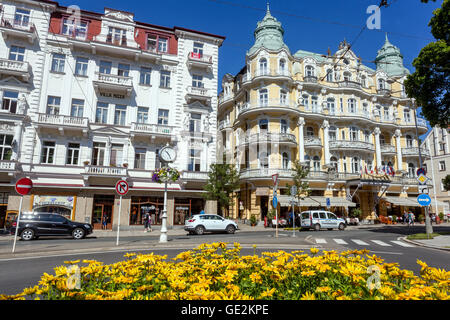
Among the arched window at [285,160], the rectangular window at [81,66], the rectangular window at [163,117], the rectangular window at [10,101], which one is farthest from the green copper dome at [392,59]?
the rectangular window at [10,101]

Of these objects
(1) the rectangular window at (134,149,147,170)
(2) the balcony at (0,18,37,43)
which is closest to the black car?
(1) the rectangular window at (134,149,147,170)

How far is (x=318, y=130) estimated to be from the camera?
34.6 metres

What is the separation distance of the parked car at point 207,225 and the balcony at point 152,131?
9103mm

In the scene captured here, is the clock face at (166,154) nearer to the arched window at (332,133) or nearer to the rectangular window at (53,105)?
the rectangular window at (53,105)

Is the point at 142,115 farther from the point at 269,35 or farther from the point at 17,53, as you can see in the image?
the point at 269,35

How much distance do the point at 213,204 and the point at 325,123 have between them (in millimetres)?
18943

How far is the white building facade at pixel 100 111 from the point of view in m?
22.0

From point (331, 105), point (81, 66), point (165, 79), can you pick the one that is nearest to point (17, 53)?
point (81, 66)

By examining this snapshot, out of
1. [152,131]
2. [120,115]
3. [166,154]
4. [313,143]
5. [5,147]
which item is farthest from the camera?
[313,143]

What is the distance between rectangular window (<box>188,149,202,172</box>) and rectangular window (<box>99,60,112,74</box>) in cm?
1115

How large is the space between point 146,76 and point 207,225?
16494 millimetres

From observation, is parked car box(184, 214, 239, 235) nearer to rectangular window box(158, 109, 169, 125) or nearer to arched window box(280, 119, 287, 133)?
rectangular window box(158, 109, 169, 125)

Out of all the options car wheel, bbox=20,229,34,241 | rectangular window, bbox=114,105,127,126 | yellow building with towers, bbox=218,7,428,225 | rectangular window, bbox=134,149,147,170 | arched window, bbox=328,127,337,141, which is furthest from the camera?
arched window, bbox=328,127,337,141

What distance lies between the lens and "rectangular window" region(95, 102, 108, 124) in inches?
956
